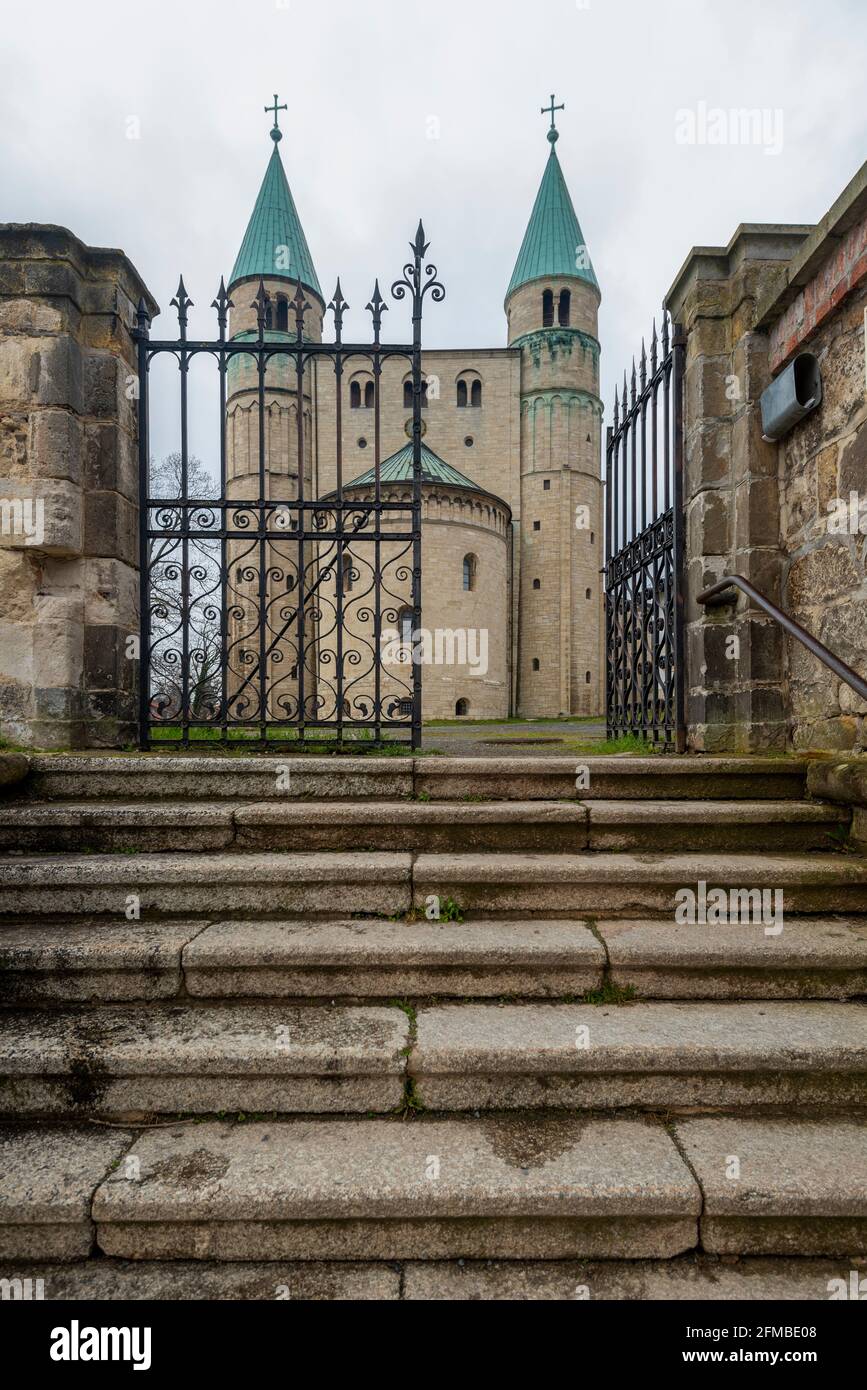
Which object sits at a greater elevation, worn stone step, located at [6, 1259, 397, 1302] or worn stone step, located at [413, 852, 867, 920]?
worn stone step, located at [413, 852, 867, 920]

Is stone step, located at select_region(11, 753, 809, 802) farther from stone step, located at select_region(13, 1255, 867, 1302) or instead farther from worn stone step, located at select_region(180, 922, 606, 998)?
stone step, located at select_region(13, 1255, 867, 1302)

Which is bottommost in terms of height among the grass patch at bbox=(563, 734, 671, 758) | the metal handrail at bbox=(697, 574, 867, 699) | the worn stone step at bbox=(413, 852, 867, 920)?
the worn stone step at bbox=(413, 852, 867, 920)

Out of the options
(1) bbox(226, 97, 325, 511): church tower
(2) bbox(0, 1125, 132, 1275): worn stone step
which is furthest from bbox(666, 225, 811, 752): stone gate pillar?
(1) bbox(226, 97, 325, 511): church tower

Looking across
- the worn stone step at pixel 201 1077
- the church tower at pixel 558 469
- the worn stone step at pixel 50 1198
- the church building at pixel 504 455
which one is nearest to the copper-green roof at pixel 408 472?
the church building at pixel 504 455

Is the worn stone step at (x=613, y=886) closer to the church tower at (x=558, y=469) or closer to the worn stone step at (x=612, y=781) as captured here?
the worn stone step at (x=612, y=781)

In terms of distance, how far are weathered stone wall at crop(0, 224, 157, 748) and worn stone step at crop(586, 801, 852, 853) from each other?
313 centimetres

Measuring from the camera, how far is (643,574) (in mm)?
5586

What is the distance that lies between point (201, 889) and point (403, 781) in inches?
46.5

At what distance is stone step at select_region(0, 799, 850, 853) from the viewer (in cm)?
350

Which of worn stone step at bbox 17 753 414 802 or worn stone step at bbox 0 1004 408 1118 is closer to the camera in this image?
worn stone step at bbox 0 1004 408 1118

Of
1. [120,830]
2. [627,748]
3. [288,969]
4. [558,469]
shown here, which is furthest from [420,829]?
[558,469]

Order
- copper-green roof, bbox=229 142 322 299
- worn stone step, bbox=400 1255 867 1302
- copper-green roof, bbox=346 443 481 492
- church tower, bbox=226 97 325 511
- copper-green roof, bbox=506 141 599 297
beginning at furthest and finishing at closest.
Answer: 1. copper-green roof, bbox=506 141 599 297
2. copper-green roof, bbox=229 142 322 299
3. church tower, bbox=226 97 325 511
4. copper-green roof, bbox=346 443 481 492
5. worn stone step, bbox=400 1255 867 1302

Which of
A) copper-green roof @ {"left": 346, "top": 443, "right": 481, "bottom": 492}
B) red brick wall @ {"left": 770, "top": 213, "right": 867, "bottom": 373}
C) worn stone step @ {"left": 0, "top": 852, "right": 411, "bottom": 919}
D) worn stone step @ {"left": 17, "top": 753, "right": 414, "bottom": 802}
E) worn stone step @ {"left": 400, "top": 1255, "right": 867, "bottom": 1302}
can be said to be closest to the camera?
worn stone step @ {"left": 400, "top": 1255, "right": 867, "bottom": 1302}
